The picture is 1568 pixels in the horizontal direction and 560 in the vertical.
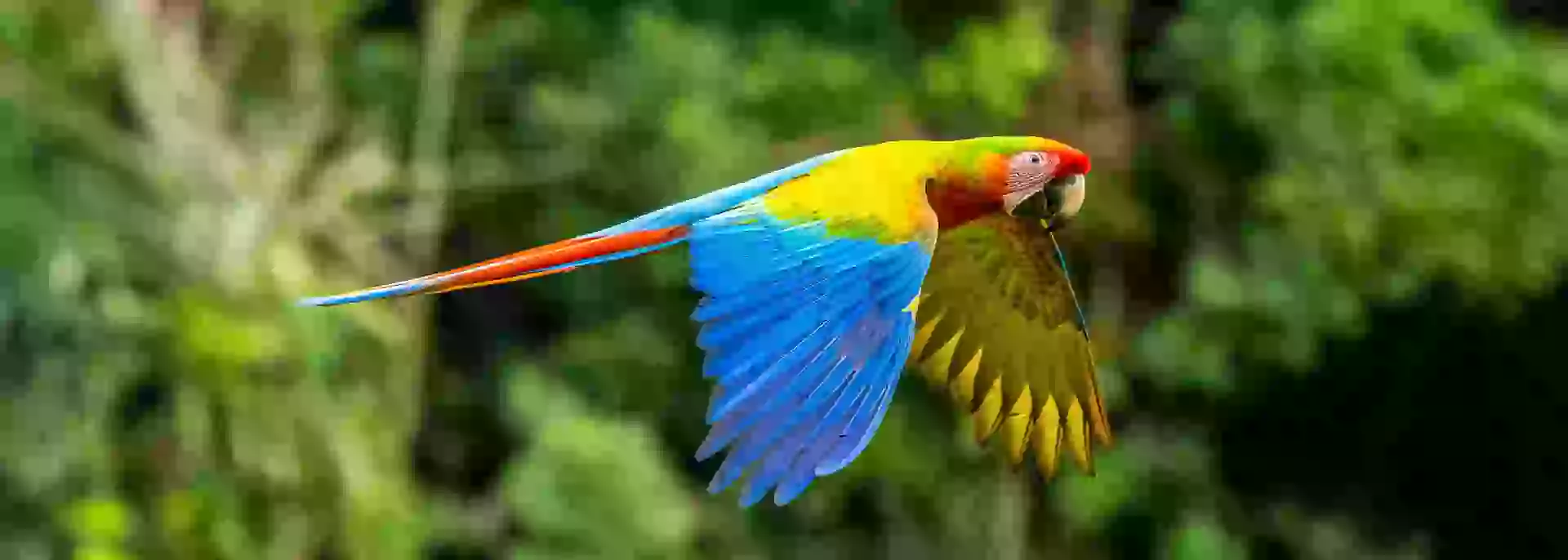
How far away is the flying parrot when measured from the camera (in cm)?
64

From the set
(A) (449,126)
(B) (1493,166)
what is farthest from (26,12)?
(B) (1493,166)

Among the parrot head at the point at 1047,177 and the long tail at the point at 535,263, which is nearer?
the long tail at the point at 535,263

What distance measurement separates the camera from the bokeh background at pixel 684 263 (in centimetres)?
227

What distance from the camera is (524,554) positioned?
248 cm

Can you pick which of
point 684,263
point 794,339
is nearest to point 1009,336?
point 794,339

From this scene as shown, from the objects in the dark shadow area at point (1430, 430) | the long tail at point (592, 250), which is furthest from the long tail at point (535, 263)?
the dark shadow area at point (1430, 430)

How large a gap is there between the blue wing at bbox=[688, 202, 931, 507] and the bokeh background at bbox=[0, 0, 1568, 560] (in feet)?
4.57

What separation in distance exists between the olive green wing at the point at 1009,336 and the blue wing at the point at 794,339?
0.14 meters

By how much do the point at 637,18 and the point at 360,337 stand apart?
57 cm

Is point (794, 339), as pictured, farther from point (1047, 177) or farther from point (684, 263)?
point (684, 263)

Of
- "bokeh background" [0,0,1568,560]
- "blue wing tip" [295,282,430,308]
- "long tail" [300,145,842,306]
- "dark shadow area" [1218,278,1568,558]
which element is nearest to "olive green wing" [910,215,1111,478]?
"long tail" [300,145,842,306]

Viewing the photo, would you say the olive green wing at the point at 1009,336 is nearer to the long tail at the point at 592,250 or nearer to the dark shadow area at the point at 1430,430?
the long tail at the point at 592,250

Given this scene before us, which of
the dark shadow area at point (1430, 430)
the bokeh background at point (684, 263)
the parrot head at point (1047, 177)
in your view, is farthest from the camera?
the dark shadow area at point (1430, 430)

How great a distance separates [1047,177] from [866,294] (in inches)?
4.6
